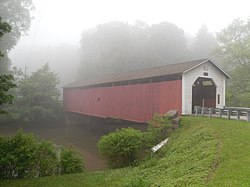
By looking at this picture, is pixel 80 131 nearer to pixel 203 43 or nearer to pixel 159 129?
pixel 159 129

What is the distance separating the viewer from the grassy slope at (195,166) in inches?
261

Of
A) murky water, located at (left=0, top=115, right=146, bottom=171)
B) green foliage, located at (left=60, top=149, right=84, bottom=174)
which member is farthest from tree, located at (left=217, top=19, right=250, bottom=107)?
green foliage, located at (left=60, top=149, right=84, bottom=174)

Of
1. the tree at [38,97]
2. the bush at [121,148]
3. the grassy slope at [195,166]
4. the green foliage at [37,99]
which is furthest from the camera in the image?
the tree at [38,97]

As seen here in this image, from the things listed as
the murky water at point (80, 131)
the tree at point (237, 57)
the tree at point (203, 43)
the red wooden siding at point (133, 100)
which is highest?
the tree at point (203, 43)

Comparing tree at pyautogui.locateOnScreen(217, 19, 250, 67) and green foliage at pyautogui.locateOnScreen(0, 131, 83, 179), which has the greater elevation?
tree at pyautogui.locateOnScreen(217, 19, 250, 67)

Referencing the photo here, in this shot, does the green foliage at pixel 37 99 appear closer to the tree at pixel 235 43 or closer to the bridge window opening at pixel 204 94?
the bridge window opening at pixel 204 94

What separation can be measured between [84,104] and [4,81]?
847 inches

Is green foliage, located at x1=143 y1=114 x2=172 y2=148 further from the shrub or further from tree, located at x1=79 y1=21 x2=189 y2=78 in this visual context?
tree, located at x1=79 y1=21 x2=189 y2=78

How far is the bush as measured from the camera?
1166 cm

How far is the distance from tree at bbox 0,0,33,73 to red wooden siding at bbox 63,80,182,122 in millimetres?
11309

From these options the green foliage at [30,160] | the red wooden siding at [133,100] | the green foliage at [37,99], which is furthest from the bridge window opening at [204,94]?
the green foliage at [37,99]

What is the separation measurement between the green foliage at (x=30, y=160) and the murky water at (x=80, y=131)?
3.48m

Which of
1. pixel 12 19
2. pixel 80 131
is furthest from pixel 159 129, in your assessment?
pixel 12 19

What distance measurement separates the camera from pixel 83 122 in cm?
3662
